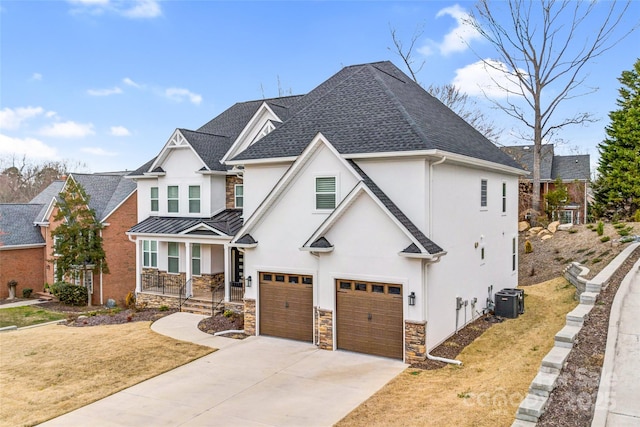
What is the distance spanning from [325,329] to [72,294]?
1698 cm

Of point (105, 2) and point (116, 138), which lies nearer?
point (105, 2)

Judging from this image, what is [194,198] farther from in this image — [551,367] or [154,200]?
[551,367]

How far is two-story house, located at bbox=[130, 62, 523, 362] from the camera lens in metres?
12.1

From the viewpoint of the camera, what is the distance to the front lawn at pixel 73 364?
384 inches

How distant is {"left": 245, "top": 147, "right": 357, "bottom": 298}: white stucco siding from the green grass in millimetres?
11279

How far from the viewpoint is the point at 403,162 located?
12.4 m

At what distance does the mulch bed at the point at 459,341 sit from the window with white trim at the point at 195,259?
11828 mm

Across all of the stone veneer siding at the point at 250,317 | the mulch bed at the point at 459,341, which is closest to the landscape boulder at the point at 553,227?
the mulch bed at the point at 459,341

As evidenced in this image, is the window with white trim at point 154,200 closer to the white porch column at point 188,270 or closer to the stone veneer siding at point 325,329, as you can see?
the white porch column at point 188,270

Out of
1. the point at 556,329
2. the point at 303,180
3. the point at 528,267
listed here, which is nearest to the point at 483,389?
the point at 556,329

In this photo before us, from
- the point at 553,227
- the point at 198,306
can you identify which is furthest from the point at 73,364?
the point at 553,227

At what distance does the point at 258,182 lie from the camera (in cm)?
1512

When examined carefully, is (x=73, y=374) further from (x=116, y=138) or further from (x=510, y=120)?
(x=116, y=138)

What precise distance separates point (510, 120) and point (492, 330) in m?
23.8
